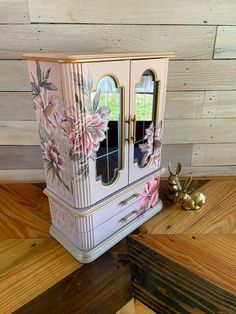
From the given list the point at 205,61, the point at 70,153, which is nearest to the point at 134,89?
the point at 70,153

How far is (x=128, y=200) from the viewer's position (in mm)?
932

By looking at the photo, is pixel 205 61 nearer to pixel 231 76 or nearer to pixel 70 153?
pixel 231 76

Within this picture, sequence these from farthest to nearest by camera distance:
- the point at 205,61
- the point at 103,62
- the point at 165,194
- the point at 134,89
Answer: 1. the point at 165,194
2. the point at 205,61
3. the point at 134,89
4. the point at 103,62

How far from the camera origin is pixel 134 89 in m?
0.79

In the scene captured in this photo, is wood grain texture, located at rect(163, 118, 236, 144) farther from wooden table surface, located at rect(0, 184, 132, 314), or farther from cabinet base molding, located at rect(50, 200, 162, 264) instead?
wooden table surface, located at rect(0, 184, 132, 314)

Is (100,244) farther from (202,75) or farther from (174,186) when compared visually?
(202,75)

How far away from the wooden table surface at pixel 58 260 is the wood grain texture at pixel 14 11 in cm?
76

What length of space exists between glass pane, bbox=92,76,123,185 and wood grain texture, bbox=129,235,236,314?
0.98 feet

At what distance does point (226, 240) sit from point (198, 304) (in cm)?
31

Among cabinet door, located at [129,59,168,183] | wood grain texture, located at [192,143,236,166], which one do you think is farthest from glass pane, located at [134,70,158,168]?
wood grain texture, located at [192,143,236,166]

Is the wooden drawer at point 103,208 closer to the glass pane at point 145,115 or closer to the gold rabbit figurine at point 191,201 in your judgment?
the glass pane at point 145,115

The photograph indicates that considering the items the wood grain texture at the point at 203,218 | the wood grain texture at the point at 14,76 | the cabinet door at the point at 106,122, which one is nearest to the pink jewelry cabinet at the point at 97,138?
the cabinet door at the point at 106,122

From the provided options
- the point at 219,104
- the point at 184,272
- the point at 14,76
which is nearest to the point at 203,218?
the point at 184,272

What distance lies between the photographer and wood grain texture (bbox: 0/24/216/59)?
1014mm
